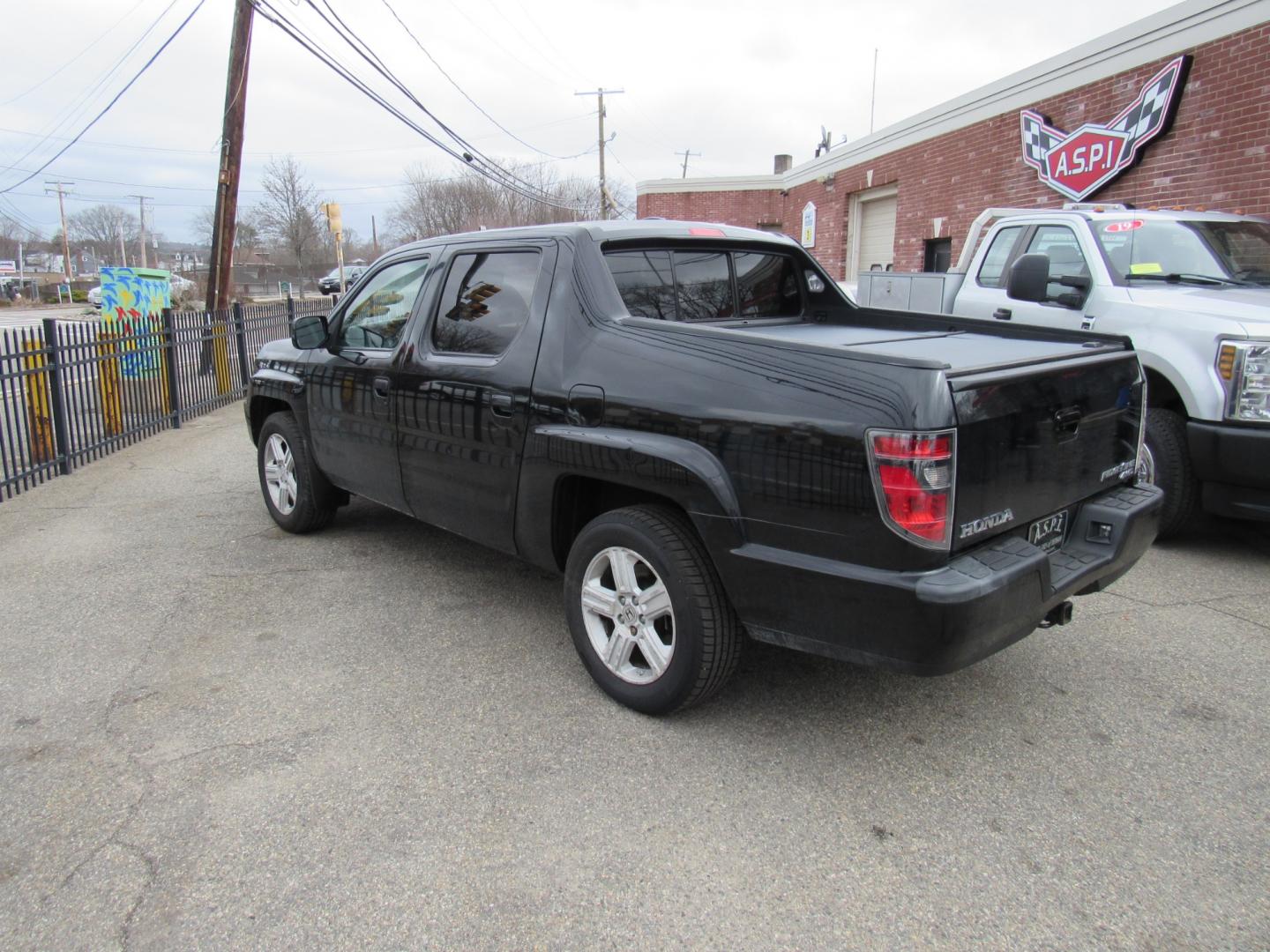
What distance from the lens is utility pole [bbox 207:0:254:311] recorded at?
13.3 meters

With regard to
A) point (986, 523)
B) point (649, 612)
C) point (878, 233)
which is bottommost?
point (649, 612)

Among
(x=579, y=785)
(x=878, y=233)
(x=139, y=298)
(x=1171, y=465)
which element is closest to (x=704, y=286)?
(x=579, y=785)

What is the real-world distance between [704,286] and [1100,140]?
940cm

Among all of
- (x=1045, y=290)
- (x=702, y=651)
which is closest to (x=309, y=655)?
(x=702, y=651)

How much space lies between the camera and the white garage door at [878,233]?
18250mm

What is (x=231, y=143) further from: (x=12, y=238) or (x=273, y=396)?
(x=12, y=238)

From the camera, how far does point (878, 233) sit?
19078 millimetres

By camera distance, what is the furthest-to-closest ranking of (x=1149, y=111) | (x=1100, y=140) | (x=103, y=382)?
(x=1100, y=140) → (x=1149, y=111) → (x=103, y=382)

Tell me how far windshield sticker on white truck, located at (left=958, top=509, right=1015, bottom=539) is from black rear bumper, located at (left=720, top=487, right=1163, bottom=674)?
0.07 meters

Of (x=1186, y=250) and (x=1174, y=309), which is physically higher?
(x=1186, y=250)

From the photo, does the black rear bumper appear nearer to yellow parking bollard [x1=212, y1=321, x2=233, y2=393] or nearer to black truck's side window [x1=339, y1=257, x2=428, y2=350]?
black truck's side window [x1=339, y1=257, x2=428, y2=350]

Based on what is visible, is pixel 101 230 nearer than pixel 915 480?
No

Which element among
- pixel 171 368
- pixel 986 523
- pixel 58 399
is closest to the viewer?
pixel 986 523

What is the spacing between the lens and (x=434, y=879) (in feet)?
8.27
